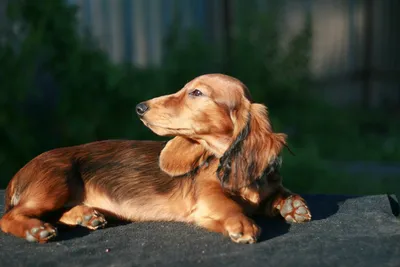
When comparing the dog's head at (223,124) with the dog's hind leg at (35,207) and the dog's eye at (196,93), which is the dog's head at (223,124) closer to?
the dog's eye at (196,93)

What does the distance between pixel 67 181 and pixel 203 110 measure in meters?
0.73

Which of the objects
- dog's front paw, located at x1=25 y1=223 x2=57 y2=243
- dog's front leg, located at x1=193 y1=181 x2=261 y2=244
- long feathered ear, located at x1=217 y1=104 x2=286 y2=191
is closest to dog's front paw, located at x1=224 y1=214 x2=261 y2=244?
dog's front leg, located at x1=193 y1=181 x2=261 y2=244

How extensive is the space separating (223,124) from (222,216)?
1.36 ft

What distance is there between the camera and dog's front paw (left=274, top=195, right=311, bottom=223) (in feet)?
9.55

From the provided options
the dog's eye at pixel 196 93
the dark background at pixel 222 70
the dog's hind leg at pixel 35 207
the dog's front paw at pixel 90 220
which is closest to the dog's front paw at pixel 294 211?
the dog's eye at pixel 196 93

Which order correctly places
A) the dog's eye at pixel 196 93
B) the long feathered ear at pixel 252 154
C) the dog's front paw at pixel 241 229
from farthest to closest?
1. the dog's eye at pixel 196 93
2. the long feathered ear at pixel 252 154
3. the dog's front paw at pixel 241 229

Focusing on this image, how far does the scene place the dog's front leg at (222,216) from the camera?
8.45 feet

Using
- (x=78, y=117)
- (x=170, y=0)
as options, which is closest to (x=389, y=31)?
(x=170, y=0)

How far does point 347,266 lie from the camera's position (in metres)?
2.32

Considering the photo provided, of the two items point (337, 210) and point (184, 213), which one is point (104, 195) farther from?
point (337, 210)

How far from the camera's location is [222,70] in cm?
705

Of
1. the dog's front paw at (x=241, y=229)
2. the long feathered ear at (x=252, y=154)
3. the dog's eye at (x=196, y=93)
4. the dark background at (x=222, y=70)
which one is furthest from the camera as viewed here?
the dark background at (x=222, y=70)

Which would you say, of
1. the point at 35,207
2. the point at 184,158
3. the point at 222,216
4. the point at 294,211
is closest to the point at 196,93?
the point at 184,158

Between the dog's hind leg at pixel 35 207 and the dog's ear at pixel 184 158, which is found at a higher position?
the dog's ear at pixel 184 158
